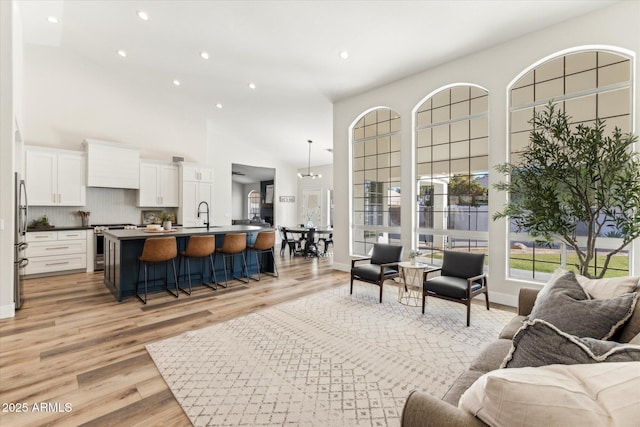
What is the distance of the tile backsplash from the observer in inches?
244

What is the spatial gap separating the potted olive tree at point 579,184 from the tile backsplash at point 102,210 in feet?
25.4

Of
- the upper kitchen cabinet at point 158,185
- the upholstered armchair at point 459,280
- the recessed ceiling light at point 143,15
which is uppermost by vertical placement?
the recessed ceiling light at point 143,15

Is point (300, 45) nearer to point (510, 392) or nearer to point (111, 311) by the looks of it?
point (111, 311)

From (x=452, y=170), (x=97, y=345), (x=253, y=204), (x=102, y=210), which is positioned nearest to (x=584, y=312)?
(x=452, y=170)

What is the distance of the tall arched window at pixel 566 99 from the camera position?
3545 mm

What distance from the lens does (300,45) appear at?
15.3 ft

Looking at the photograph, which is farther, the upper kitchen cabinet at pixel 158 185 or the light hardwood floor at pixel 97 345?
the upper kitchen cabinet at pixel 158 185

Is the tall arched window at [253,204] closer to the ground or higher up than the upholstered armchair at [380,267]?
higher up

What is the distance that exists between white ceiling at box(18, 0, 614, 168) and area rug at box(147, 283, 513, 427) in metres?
3.72

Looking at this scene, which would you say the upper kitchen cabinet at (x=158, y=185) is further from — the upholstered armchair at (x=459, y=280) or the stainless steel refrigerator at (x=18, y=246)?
the upholstered armchair at (x=459, y=280)

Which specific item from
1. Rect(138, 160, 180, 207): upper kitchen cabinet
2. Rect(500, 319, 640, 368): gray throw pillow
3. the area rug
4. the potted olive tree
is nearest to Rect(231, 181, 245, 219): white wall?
Rect(138, 160, 180, 207): upper kitchen cabinet

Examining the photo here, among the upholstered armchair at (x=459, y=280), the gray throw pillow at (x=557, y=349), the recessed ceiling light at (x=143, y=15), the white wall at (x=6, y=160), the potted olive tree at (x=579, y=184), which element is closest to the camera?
the gray throw pillow at (x=557, y=349)

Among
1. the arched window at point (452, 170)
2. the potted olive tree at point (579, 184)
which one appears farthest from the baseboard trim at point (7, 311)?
the potted olive tree at point (579, 184)

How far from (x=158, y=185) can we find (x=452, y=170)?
260 inches
